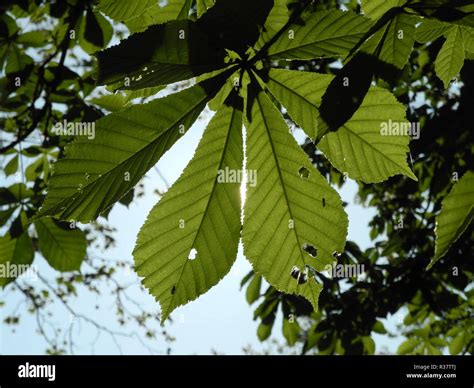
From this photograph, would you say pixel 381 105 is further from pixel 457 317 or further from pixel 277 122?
pixel 457 317

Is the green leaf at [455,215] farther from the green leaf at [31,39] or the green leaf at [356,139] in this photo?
the green leaf at [31,39]

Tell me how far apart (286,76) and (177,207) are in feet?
1.03

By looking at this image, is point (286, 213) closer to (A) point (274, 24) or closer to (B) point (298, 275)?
(B) point (298, 275)

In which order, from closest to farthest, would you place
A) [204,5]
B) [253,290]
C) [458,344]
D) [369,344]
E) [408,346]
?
[204,5] < [369,344] < [253,290] < [458,344] < [408,346]

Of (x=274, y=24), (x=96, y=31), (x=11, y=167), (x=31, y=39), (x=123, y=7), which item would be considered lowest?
(x=274, y=24)

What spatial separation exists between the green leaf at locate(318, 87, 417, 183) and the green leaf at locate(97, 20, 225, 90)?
0.82 feet

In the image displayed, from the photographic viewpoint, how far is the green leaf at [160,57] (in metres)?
0.68

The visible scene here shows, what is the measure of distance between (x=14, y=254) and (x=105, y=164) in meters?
1.45

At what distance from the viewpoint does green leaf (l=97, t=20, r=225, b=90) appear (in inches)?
26.7

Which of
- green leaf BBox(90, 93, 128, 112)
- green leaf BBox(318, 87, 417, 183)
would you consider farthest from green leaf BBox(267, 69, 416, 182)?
green leaf BBox(90, 93, 128, 112)

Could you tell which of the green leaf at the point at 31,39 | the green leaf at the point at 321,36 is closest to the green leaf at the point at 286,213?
the green leaf at the point at 321,36

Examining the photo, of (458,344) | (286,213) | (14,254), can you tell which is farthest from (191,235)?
(458,344)

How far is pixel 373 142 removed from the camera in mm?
759

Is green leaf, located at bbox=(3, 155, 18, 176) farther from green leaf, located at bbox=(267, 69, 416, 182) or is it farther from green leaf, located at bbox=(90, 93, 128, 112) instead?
green leaf, located at bbox=(267, 69, 416, 182)
